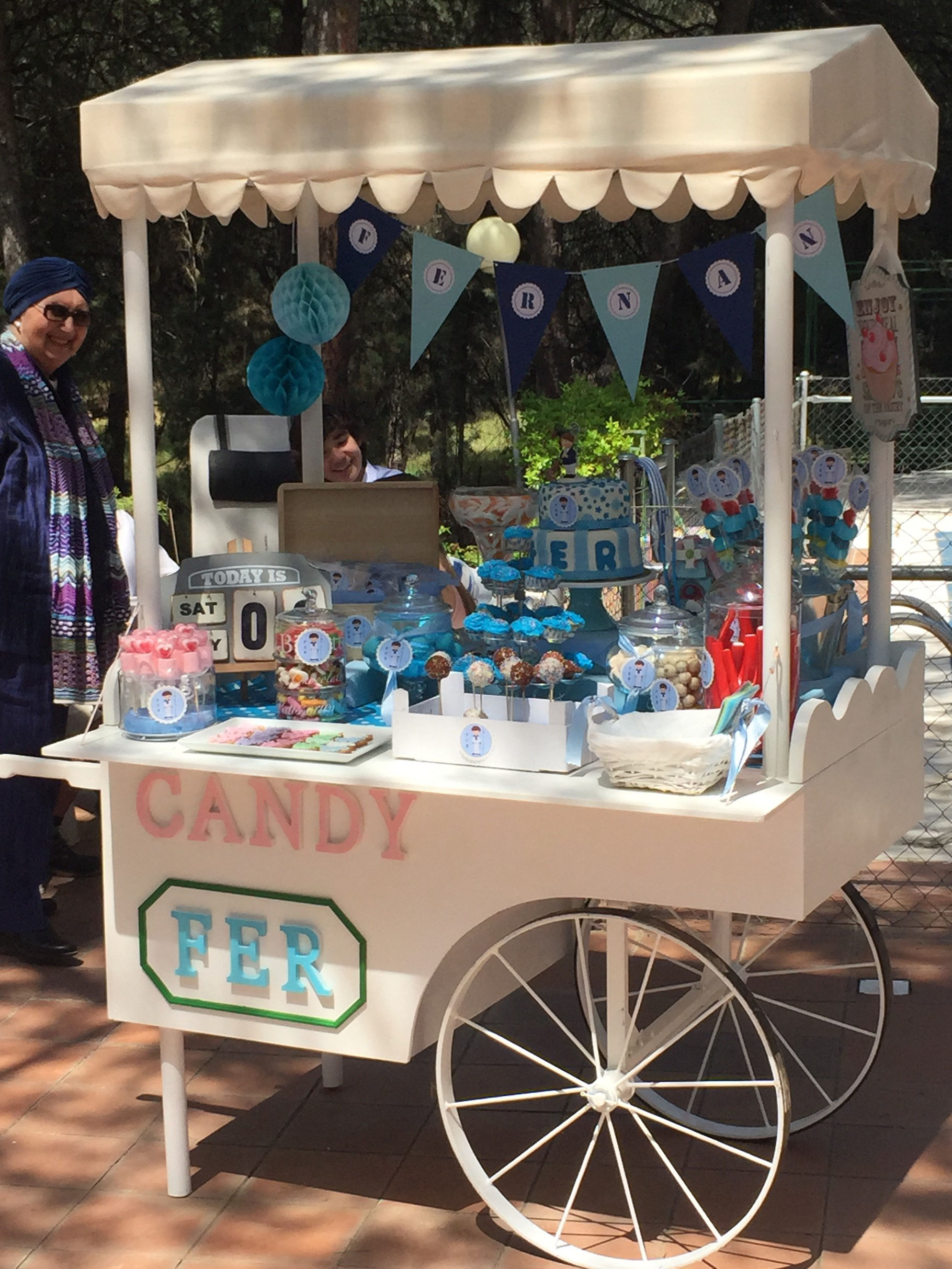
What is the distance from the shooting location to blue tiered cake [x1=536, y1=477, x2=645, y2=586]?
142 inches

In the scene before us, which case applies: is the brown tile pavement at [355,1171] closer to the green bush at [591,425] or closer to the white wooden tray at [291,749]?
the white wooden tray at [291,749]

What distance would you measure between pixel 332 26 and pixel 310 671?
223 inches

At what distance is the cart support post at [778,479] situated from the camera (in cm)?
259

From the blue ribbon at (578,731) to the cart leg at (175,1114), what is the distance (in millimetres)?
981

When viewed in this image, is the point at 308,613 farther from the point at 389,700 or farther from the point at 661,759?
the point at 661,759

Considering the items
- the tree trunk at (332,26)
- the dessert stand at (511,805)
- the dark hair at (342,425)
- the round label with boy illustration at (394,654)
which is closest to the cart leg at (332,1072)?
the dessert stand at (511,805)

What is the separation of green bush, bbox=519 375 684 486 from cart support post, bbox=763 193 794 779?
732 centimetres

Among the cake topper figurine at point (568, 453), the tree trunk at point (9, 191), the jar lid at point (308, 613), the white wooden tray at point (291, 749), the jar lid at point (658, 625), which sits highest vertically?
the tree trunk at point (9, 191)

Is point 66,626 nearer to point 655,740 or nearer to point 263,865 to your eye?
point 263,865

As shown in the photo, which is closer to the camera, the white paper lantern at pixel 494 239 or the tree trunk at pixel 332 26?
the white paper lantern at pixel 494 239

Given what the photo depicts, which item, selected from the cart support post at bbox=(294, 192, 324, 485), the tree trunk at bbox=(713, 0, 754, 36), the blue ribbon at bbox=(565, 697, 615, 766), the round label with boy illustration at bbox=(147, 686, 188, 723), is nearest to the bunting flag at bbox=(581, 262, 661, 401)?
the blue ribbon at bbox=(565, 697, 615, 766)

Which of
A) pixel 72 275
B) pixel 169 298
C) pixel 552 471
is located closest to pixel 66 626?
pixel 72 275

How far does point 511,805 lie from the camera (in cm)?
273

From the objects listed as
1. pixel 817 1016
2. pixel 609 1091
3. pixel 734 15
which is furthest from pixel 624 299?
pixel 734 15
